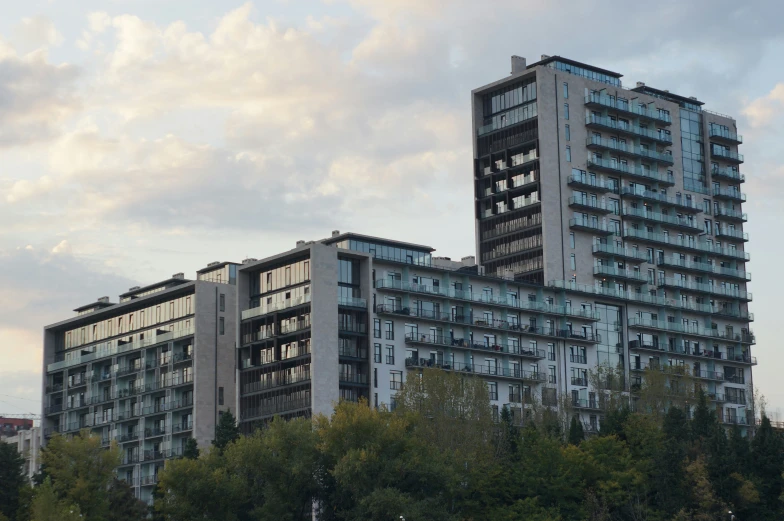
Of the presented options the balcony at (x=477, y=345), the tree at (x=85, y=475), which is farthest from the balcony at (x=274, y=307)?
the tree at (x=85, y=475)

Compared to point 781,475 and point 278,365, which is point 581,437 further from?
point 278,365

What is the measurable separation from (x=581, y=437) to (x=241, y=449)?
37.9m

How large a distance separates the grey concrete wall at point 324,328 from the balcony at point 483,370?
10889 millimetres

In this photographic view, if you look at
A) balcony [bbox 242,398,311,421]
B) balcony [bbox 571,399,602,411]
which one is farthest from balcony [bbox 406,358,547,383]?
balcony [bbox 242,398,311,421]

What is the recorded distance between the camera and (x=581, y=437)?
5832 inches

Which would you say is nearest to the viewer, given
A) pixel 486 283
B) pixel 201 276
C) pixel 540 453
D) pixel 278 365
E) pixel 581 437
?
pixel 540 453

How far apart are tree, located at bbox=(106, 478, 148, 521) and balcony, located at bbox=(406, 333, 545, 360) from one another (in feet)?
154

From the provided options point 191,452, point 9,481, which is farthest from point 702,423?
point 9,481

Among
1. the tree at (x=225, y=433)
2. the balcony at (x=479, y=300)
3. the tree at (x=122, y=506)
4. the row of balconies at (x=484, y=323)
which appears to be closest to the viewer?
the tree at (x=122, y=506)

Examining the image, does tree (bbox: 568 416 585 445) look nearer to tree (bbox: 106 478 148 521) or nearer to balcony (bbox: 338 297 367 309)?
balcony (bbox: 338 297 367 309)

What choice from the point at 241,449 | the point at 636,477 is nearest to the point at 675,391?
the point at 636,477

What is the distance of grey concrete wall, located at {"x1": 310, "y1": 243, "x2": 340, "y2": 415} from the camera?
166m

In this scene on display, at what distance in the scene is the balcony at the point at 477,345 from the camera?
175 metres

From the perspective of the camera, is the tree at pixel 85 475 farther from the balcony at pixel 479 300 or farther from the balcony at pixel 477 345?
the balcony at pixel 477 345
